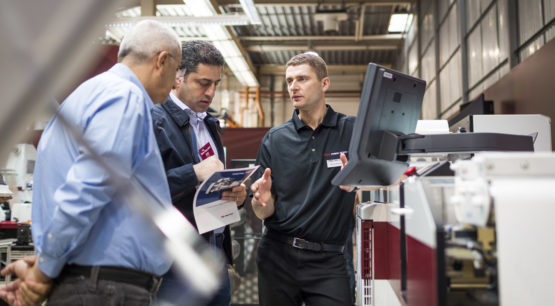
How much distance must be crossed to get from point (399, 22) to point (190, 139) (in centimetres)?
841

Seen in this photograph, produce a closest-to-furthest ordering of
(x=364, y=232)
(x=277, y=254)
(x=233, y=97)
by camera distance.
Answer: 1. (x=364, y=232)
2. (x=277, y=254)
3. (x=233, y=97)

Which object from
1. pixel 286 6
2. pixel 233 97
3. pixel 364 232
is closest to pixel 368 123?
pixel 364 232

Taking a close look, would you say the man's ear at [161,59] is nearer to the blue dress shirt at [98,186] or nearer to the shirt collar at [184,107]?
the blue dress shirt at [98,186]

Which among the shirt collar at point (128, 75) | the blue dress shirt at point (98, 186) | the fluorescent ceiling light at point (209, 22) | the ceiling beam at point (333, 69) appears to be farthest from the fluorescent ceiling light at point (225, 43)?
the blue dress shirt at point (98, 186)

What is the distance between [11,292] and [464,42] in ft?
21.4

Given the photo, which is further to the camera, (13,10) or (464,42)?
(464,42)

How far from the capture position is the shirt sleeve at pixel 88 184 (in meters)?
0.98

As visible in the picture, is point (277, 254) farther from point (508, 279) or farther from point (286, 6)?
point (286, 6)

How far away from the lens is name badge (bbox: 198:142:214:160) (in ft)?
6.10

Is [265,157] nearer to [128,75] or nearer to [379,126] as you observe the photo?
[379,126]

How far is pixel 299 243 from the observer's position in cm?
187

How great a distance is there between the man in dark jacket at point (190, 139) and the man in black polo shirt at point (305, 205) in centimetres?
18

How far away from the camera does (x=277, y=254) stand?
1.93m

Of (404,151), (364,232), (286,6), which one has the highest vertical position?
(286,6)
